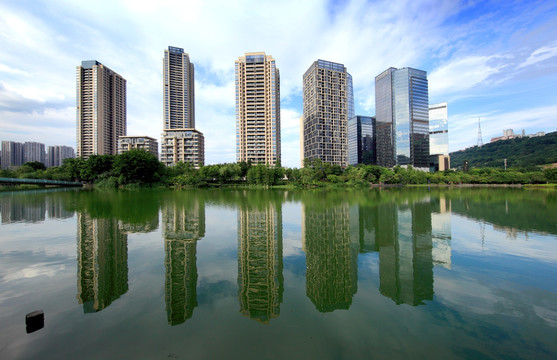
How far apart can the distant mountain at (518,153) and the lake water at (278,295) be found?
460 ft

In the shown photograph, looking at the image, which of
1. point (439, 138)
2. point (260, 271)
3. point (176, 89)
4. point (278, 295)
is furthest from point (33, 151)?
point (439, 138)

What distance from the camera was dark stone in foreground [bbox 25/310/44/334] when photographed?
4472 mm

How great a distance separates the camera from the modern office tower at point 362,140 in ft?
427

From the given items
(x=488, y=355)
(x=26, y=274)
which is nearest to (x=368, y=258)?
(x=488, y=355)

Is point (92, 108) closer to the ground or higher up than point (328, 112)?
higher up

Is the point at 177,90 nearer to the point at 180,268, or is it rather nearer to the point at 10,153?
the point at 10,153

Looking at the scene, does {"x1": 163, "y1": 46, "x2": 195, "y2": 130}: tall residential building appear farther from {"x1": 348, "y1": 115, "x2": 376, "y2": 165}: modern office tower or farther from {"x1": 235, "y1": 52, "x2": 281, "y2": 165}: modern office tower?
{"x1": 348, "y1": 115, "x2": 376, "y2": 165}: modern office tower

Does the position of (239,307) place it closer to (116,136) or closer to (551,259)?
(551,259)

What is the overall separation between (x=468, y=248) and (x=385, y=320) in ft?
25.8

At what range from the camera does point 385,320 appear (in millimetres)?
5055

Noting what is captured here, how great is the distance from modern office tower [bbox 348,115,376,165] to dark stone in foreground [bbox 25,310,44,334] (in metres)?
133

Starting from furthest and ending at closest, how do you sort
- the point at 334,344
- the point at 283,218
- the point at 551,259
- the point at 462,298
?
1. the point at 283,218
2. the point at 551,259
3. the point at 462,298
4. the point at 334,344

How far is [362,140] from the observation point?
130625 millimetres

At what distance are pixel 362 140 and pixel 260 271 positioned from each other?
439 ft
